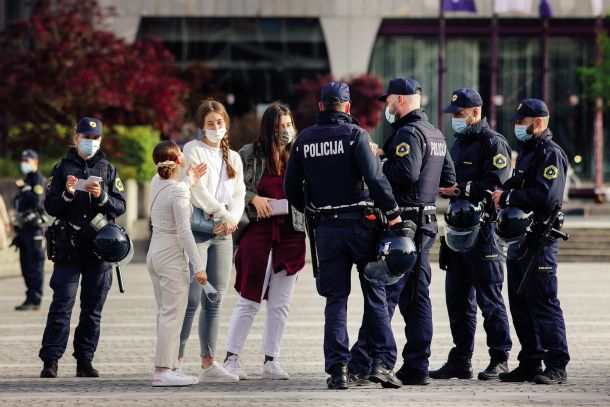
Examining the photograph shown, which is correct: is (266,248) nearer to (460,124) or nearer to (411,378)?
(411,378)

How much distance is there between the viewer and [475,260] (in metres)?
11.0

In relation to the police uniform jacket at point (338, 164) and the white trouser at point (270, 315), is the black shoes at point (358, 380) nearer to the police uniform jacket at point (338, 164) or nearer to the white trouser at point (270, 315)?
the white trouser at point (270, 315)

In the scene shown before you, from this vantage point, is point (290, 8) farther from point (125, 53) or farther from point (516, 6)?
point (125, 53)

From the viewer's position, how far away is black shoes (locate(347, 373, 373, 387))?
1019 centimetres

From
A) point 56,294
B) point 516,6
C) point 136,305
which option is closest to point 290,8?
point 516,6

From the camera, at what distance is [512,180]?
1087cm

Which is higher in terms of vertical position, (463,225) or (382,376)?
(463,225)

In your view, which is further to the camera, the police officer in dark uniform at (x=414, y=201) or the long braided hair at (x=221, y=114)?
the long braided hair at (x=221, y=114)

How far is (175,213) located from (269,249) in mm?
989

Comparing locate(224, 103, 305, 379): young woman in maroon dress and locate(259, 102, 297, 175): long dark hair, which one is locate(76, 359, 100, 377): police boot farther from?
locate(259, 102, 297, 175): long dark hair

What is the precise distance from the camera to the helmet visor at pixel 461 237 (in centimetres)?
1088

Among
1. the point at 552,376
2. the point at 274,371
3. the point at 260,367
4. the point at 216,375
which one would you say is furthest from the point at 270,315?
the point at 552,376

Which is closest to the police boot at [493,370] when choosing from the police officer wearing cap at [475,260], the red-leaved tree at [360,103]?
the police officer wearing cap at [475,260]

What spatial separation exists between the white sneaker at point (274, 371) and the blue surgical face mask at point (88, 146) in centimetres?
206
